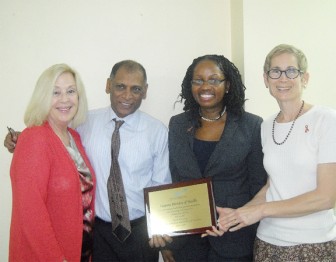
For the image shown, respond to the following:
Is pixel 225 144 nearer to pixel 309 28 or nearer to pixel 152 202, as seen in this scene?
pixel 152 202

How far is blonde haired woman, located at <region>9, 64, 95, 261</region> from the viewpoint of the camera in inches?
60.9

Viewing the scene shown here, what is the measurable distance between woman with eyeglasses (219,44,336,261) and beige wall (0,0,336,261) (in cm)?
85

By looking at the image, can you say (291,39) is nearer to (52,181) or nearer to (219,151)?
(219,151)

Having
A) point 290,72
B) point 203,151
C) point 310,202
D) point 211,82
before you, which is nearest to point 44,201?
point 203,151

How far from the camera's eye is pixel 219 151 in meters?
1.91

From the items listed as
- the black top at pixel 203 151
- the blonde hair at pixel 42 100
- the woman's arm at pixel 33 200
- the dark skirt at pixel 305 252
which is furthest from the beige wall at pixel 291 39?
the woman's arm at pixel 33 200

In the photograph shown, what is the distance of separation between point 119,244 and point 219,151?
893 mm

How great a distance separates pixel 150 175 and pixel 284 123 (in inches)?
37.8

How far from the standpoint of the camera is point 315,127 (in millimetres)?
1564

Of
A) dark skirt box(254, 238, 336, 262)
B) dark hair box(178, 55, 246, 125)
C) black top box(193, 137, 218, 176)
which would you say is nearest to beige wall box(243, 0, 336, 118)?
dark hair box(178, 55, 246, 125)

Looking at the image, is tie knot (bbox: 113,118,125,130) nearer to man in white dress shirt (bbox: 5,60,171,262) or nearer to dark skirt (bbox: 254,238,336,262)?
man in white dress shirt (bbox: 5,60,171,262)

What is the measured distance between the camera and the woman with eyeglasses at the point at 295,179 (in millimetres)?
1527

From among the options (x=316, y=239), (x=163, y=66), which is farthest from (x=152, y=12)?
(x=316, y=239)

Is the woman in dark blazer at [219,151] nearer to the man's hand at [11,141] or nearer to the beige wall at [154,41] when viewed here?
the beige wall at [154,41]
